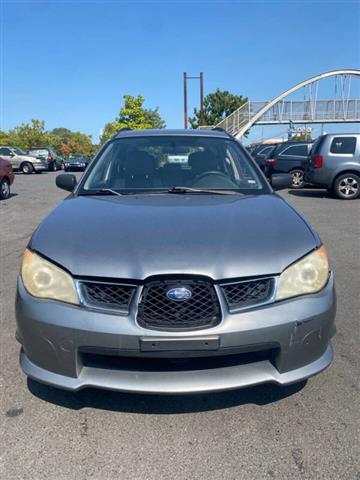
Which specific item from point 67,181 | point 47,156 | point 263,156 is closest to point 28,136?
point 47,156

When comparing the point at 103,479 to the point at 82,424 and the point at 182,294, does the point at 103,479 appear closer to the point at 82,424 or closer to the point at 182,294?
the point at 82,424

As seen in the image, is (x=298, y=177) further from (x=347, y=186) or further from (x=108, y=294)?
(x=108, y=294)

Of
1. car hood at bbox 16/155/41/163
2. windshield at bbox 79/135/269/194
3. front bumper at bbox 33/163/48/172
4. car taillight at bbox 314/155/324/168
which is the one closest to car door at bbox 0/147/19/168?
car hood at bbox 16/155/41/163

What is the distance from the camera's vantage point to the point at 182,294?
203cm

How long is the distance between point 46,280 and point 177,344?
753mm

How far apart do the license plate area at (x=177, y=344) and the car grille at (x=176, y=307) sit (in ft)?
0.26

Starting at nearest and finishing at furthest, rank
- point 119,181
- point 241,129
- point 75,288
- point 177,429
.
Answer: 1. point 75,288
2. point 177,429
3. point 119,181
4. point 241,129

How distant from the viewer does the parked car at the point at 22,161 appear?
85.8ft

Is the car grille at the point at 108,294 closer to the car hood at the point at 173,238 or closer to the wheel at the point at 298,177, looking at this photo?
the car hood at the point at 173,238

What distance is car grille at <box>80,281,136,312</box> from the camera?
6.69 ft

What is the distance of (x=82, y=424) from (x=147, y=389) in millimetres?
556

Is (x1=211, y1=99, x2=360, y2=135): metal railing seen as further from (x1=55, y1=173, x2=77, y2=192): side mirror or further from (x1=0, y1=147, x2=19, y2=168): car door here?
(x1=55, y1=173, x2=77, y2=192): side mirror

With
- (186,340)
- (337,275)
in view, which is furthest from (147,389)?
(337,275)

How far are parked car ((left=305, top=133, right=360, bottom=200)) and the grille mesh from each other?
11153mm
